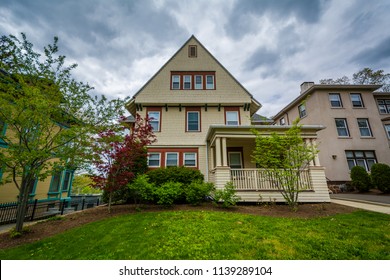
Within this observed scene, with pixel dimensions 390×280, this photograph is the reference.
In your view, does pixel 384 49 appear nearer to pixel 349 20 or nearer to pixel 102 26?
pixel 349 20

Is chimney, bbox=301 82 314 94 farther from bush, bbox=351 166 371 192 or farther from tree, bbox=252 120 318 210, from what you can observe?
tree, bbox=252 120 318 210

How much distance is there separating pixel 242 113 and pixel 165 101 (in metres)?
6.26

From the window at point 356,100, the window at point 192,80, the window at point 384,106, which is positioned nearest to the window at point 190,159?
the window at point 192,80

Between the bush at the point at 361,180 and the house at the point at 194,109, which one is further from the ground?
the house at the point at 194,109

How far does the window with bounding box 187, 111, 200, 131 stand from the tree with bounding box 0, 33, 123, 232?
247 inches

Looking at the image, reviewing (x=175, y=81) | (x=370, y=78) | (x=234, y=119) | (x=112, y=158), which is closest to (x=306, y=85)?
(x=234, y=119)

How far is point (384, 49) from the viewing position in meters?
17.6

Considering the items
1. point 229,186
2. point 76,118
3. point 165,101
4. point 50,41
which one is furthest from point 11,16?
point 229,186

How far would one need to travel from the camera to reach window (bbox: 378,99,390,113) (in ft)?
56.9

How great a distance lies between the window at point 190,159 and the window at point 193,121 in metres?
2.06

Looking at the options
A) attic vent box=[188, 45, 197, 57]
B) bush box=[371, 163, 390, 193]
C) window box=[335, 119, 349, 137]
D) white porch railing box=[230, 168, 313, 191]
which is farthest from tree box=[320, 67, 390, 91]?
white porch railing box=[230, 168, 313, 191]

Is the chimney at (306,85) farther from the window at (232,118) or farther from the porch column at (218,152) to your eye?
the porch column at (218,152)

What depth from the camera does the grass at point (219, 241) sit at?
322 cm

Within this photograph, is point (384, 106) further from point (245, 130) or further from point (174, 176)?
point (174, 176)
